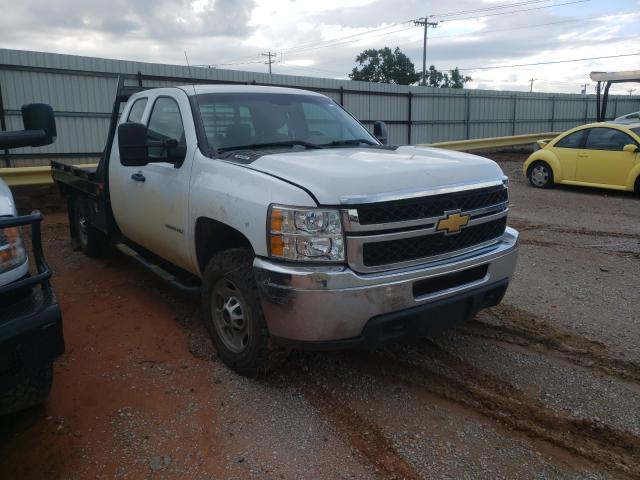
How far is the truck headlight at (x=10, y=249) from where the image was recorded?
2627 millimetres

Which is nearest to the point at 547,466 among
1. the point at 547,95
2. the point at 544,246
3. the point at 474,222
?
the point at 474,222

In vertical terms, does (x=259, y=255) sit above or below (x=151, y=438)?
above

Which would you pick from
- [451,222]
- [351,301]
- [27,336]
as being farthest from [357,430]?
[27,336]

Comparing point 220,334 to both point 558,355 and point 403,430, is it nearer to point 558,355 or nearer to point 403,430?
point 403,430

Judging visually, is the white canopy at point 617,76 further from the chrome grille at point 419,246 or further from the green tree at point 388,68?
the green tree at point 388,68

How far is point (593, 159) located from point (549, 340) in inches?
334

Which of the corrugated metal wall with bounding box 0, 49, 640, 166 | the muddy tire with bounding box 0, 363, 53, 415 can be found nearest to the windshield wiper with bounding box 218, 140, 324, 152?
the muddy tire with bounding box 0, 363, 53, 415

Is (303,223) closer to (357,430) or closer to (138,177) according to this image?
(357,430)

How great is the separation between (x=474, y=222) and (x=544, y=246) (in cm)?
431

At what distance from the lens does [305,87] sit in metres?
17.3

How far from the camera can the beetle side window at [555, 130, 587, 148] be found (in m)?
11.6

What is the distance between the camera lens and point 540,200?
10.9 metres

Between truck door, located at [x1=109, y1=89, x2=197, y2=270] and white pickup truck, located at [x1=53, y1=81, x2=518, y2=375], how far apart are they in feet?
0.06

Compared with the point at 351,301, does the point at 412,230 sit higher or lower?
higher
